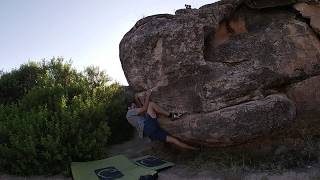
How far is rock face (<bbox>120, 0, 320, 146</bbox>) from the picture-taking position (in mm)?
8758

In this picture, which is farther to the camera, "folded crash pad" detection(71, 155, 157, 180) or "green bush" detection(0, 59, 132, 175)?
"green bush" detection(0, 59, 132, 175)

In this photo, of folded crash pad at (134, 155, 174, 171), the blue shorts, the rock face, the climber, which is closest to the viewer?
the rock face

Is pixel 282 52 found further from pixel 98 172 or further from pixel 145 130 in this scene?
pixel 98 172

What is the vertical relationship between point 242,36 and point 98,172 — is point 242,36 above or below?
above

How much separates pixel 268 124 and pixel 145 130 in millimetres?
2570

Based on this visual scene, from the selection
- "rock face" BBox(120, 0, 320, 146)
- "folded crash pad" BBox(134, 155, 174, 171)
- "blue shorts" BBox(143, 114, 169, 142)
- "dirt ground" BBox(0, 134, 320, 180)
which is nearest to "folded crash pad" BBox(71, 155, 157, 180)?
"folded crash pad" BBox(134, 155, 174, 171)

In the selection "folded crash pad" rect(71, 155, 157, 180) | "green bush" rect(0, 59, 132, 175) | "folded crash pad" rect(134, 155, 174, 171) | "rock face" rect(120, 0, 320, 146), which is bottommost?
"folded crash pad" rect(71, 155, 157, 180)

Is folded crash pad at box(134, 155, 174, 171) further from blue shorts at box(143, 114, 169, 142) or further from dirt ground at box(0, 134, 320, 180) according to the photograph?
blue shorts at box(143, 114, 169, 142)

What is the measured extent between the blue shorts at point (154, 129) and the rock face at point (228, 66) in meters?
0.15

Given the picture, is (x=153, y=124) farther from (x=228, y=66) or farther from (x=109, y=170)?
(x=228, y=66)

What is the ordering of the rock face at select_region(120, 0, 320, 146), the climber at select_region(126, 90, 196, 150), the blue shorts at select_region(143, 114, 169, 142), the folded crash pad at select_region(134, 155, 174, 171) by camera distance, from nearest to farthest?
the rock face at select_region(120, 0, 320, 146), the folded crash pad at select_region(134, 155, 174, 171), the climber at select_region(126, 90, 196, 150), the blue shorts at select_region(143, 114, 169, 142)

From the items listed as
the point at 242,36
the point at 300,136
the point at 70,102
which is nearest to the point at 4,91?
the point at 70,102

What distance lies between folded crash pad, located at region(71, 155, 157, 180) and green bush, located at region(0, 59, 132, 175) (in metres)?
0.27

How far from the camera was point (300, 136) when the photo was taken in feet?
29.4
